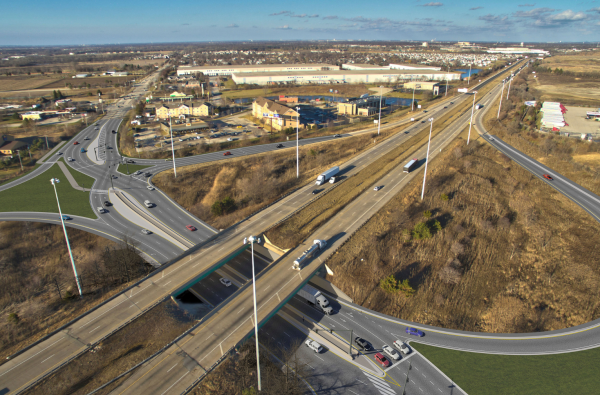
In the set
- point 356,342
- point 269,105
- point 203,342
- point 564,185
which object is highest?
point 269,105

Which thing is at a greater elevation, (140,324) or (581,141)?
(581,141)

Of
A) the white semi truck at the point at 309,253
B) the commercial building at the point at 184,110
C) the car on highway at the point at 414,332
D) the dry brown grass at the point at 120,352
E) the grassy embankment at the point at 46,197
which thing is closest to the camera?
the dry brown grass at the point at 120,352

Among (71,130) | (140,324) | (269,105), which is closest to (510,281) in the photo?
(140,324)

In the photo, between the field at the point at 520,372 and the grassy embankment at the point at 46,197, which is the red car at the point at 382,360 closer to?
the field at the point at 520,372

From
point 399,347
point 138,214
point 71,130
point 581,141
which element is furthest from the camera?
point 71,130

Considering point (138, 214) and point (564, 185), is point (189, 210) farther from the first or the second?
point (564, 185)

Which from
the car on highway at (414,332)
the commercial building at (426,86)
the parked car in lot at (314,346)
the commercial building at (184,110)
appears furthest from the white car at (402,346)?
the commercial building at (426,86)

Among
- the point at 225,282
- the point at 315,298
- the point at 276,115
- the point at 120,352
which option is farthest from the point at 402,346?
the point at 276,115
